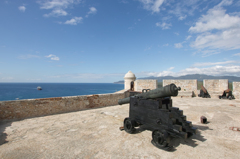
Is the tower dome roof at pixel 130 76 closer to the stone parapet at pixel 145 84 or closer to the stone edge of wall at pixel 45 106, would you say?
the stone parapet at pixel 145 84

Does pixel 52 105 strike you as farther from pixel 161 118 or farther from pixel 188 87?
pixel 188 87

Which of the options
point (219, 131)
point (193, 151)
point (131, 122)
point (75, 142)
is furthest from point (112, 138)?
point (219, 131)

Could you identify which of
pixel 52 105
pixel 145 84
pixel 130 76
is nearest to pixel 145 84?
pixel 145 84

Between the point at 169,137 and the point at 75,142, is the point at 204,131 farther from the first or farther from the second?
the point at 75,142

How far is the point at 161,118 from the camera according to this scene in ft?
10.4

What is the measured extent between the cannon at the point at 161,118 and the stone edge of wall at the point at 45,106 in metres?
4.00

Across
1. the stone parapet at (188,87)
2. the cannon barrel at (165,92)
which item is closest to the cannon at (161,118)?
the cannon barrel at (165,92)

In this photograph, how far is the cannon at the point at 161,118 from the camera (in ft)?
9.59

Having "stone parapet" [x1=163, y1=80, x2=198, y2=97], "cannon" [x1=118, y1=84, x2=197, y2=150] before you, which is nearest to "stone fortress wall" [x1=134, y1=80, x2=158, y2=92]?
"stone parapet" [x1=163, y1=80, x2=198, y2=97]

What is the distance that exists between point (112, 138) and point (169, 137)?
1.47 m

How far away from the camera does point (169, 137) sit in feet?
9.51

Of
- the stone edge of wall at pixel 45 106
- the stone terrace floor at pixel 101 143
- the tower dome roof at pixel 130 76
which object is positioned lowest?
the stone terrace floor at pixel 101 143

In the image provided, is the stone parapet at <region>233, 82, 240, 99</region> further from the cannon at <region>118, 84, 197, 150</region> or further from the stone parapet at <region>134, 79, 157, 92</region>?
the cannon at <region>118, 84, 197, 150</region>

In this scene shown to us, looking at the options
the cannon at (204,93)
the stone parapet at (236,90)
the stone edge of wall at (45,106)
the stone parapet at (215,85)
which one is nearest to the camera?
the stone edge of wall at (45,106)
